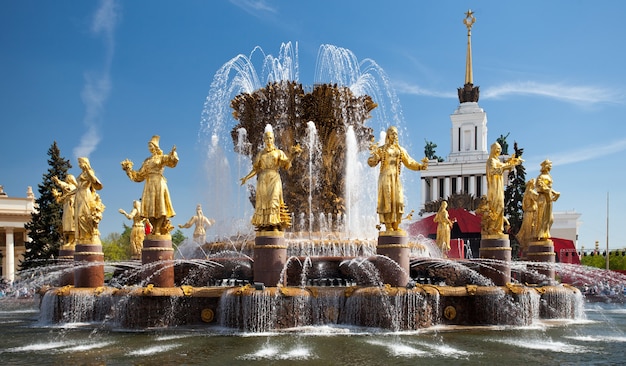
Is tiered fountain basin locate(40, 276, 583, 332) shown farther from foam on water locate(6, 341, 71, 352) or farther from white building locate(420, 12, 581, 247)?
white building locate(420, 12, 581, 247)

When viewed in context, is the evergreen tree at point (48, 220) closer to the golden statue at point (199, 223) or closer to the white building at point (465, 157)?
the golden statue at point (199, 223)

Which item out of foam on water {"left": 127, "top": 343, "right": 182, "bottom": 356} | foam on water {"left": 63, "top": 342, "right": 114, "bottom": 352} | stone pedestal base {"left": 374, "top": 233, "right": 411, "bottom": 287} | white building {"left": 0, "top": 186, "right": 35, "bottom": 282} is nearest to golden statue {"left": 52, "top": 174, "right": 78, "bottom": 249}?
foam on water {"left": 63, "top": 342, "right": 114, "bottom": 352}

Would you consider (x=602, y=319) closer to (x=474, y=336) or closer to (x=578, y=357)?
(x=474, y=336)

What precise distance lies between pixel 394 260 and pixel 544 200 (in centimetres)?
694

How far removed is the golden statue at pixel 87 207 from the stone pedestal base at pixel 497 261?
10.7m

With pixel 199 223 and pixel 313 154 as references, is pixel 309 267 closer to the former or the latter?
pixel 313 154

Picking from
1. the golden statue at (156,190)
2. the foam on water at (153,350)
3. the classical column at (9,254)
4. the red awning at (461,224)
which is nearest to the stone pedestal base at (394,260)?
the foam on water at (153,350)

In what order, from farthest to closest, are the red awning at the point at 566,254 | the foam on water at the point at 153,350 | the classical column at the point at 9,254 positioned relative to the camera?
the classical column at the point at 9,254 < the red awning at the point at 566,254 < the foam on water at the point at 153,350

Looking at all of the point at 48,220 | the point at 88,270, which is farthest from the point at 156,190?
the point at 48,220

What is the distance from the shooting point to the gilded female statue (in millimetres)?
17062

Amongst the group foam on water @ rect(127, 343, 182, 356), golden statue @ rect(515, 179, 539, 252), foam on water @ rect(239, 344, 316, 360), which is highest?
golden statue @ rect(515, 179, 539, 252)

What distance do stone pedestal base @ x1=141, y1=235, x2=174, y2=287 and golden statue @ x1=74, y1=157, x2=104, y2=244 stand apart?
2.66 m

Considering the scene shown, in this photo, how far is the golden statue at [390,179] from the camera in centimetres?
1482

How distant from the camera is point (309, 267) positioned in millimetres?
16078
